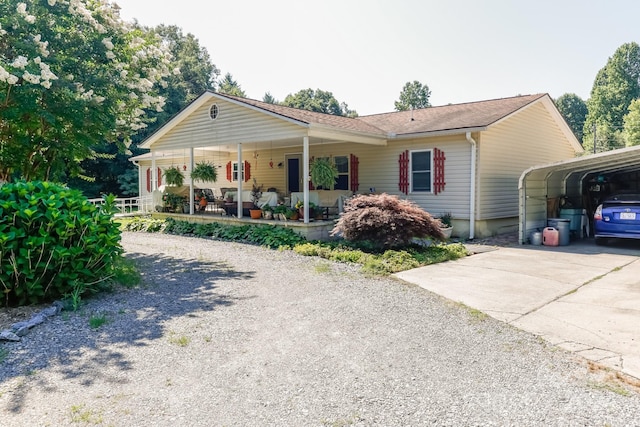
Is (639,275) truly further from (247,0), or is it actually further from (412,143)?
(247,0)

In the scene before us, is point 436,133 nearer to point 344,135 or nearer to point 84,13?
point 344,135

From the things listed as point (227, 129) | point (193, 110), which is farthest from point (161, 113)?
point (227, 129)

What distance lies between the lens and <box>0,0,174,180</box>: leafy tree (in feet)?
25.0

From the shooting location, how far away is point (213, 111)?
13359 mm

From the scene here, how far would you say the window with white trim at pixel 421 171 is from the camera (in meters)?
12.4

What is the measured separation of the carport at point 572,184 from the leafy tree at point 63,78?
9483 mm

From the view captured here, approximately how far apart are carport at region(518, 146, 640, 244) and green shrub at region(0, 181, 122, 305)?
9482mm

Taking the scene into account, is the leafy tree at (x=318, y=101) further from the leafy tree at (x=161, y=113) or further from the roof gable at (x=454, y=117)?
the roof gable at (x=454, y=117)

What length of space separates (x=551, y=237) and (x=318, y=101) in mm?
41890

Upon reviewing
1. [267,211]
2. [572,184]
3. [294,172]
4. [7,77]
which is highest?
[7,77]

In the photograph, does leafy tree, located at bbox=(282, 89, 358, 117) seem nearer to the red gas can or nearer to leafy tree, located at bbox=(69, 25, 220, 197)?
leafy tree, located at bbox=(69, 25, 220, 197)

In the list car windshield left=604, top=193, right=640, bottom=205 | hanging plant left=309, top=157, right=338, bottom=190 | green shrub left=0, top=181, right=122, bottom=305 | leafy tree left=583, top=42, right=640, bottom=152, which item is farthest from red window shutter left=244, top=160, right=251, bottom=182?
leafy tree left=583, top=42, right=640, bottom=152

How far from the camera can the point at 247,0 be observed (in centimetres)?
1102

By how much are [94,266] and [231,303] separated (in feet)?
6.19
